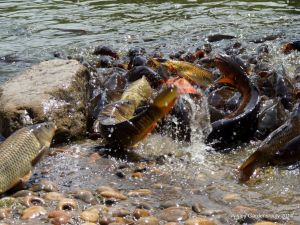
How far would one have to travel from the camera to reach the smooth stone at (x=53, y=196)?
4.26 metres

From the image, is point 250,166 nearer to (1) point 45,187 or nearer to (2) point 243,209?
(2) point 243,209

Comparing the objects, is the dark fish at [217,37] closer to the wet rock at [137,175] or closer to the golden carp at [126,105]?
the golden carp at [126,105]

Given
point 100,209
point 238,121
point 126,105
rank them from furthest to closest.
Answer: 1. point 126,105
2. point 238,121
3. point 100,209

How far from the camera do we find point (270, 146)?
4.67m

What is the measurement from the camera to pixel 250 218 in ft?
12.5

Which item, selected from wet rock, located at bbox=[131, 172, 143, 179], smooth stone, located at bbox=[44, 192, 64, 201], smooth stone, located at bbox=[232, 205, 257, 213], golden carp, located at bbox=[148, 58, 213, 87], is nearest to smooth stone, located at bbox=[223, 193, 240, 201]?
smooth stone, located at bbox=[232, 205, 257, 213]

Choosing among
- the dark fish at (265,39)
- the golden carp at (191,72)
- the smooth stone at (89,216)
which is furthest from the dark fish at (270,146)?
the dark fish at (265,39)

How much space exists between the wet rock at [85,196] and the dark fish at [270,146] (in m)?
1.24

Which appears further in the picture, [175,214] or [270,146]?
[270,146]

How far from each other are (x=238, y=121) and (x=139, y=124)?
1018 mm

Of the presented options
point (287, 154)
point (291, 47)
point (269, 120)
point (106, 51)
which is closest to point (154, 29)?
point (106, 51)

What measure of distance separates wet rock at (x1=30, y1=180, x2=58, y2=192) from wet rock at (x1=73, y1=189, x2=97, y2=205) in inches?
9.1

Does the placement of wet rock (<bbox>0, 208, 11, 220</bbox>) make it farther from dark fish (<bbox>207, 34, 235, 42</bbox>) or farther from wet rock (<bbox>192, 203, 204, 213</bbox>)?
dark fish (<bbox>207, 34, 235, 42</bbox>)

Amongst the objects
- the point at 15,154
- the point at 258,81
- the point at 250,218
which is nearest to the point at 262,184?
the point at 250,218
